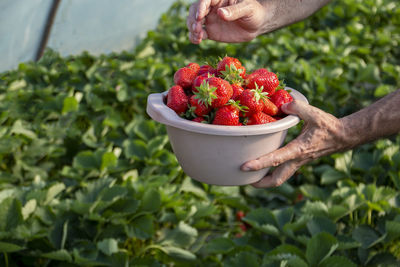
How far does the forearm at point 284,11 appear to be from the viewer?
74.4 inches

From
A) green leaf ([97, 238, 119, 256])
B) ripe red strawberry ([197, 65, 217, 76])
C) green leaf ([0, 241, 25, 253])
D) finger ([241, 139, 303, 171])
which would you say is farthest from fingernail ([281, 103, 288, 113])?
green leaf ([0, 241, 25, 253])

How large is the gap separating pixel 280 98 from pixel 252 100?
16 cm

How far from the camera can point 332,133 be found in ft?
5.22

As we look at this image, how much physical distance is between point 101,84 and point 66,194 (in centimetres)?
104

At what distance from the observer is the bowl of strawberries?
4.45ft

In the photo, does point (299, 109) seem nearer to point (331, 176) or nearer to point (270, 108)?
point (270, 108)

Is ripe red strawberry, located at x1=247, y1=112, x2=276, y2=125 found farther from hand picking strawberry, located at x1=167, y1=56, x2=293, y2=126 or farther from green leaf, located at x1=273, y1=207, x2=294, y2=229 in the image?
green leaf, located at x1=273, y1=207, x2=294, y2=229

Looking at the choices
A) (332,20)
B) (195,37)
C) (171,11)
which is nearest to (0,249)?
(195,37)

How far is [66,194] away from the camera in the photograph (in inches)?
98.3

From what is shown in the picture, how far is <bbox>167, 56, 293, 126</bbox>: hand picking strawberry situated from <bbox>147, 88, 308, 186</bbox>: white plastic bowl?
0.14ft

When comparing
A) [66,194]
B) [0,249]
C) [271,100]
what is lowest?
[66,194]

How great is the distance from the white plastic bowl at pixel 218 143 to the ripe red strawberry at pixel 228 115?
0.11ft

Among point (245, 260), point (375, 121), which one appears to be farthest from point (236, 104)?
point (245, 260)

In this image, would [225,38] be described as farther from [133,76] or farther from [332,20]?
[332,20]
